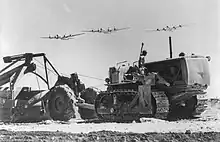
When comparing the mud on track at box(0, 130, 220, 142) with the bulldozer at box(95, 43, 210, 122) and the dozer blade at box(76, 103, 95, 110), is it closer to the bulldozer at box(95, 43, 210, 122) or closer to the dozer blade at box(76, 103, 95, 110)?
the bulldozer at box(95, 43, 210, 122)

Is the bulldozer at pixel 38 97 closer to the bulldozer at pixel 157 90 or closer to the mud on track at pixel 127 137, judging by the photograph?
the bulldozer at pixel 157 90

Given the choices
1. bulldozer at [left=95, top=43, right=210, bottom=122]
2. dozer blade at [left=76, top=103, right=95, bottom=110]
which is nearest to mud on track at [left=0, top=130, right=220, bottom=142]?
bulldozer at [left=95, top=43, right=210, bottom=122]

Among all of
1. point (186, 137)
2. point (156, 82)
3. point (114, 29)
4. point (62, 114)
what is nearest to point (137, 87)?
point (156, 82)

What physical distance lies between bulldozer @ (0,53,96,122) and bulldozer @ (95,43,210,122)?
196cm

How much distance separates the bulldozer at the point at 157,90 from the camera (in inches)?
635

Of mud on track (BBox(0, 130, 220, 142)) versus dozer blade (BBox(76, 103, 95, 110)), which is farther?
dozer blade (BBox(76, 103, 95, 110))

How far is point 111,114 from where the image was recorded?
17.2 meters

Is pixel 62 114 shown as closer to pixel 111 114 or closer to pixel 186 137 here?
pixel 111 114

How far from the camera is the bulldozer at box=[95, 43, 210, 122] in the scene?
1614cm

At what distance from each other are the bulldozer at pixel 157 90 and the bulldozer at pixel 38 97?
1964 mm

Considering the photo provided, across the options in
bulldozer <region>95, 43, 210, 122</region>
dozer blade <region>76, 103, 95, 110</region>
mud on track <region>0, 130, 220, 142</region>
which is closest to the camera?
mud on track <region>0, 130, 220, 142</region>

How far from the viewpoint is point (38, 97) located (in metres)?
20.3

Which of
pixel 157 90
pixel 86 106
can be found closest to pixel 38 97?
pixel 86 106

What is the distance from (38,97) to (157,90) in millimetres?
6870
